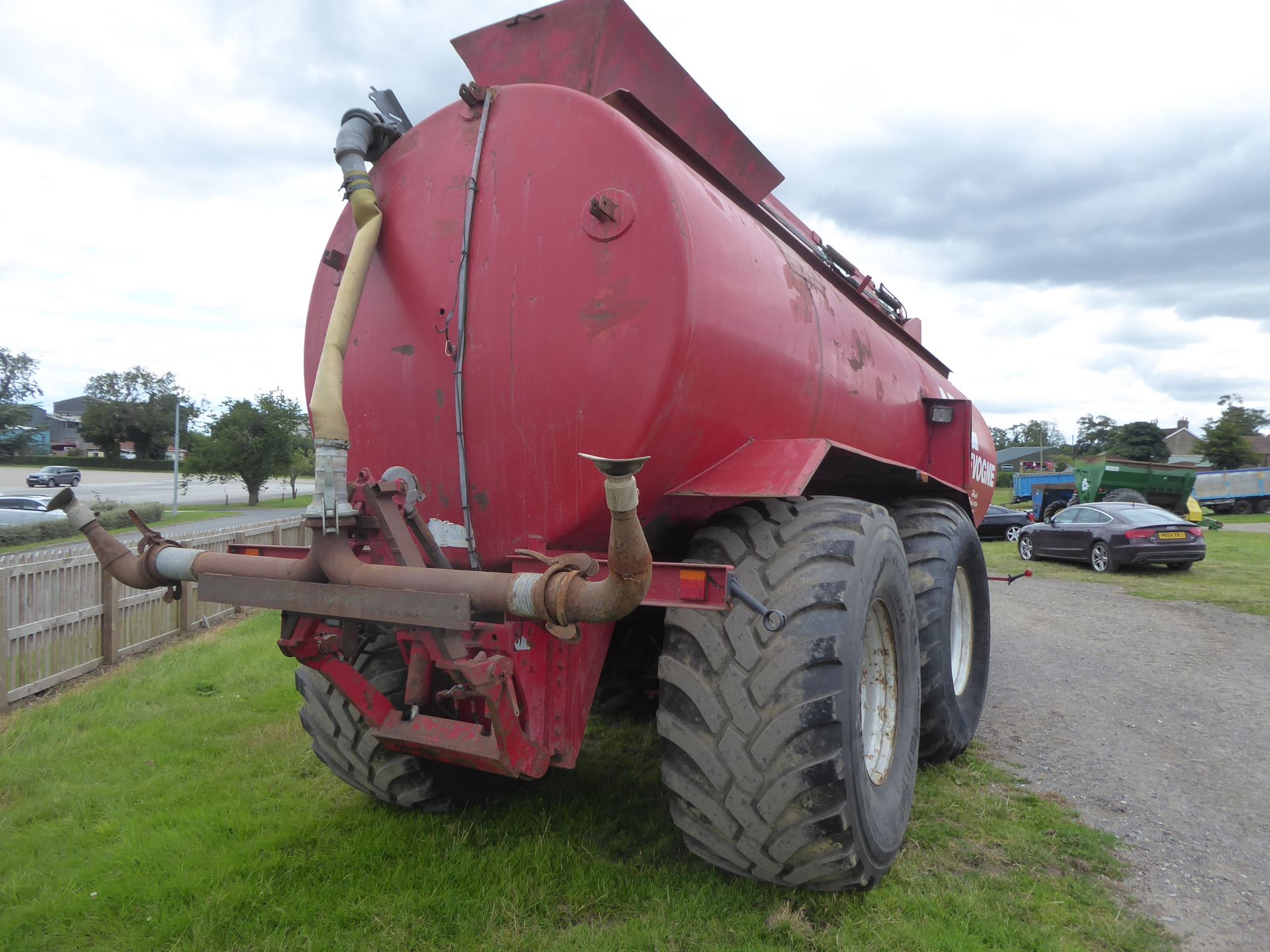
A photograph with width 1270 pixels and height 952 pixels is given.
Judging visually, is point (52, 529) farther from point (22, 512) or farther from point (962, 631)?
point (962, 631)

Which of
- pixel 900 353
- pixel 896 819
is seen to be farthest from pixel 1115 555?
pixel 896 819

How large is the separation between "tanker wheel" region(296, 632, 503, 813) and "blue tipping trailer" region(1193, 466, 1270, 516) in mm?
42415

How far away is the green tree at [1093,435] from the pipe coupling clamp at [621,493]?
87718mm

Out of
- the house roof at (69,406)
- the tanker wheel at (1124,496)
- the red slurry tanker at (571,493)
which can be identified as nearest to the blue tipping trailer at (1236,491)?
the tanker wheel at (1124,496)

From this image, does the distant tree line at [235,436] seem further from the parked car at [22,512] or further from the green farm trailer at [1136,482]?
the green farm trailer at [1136,482]

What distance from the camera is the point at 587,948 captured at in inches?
101

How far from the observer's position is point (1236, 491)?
121 ft

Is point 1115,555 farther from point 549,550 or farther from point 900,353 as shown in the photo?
point 549,550

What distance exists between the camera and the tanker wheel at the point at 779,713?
2473mm

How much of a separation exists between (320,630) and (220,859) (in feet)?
4.02

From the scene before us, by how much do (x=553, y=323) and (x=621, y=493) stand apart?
1.07m

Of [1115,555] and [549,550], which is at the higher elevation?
[549,550]

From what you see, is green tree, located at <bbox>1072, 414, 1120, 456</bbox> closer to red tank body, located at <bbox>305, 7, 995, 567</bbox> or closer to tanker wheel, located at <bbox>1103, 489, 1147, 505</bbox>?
tanker wheel, located at <bbox>1103, 489, 1147, 505</bbox>

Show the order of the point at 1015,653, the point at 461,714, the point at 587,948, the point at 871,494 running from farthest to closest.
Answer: the point at 1015,653, the point at 871,494, the point at 461,714, the point at 587,948
